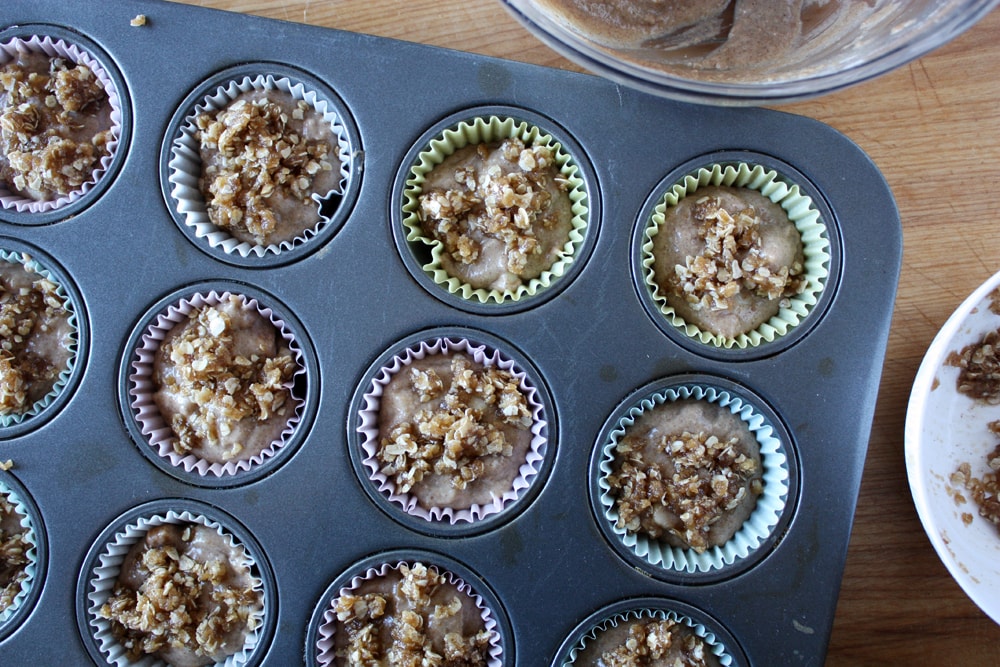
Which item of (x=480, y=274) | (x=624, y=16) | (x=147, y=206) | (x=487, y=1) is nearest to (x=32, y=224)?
(x=147, y=206)

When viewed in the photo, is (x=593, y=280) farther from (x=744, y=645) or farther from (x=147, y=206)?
(x=147, y=206)

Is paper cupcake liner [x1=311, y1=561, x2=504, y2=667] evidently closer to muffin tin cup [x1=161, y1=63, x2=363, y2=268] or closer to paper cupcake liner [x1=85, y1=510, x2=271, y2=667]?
paper cupcake liner [x1=85, y1=510, x2=271, y2=667]

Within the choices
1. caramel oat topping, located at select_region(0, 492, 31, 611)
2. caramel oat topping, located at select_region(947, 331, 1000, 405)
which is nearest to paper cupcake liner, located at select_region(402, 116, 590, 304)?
caramel oat topping, located at select_region(947, 331, 1000, 405)

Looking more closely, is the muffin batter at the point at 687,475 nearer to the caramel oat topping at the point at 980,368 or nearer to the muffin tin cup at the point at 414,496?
the muffin tin cup at the point at 414,496

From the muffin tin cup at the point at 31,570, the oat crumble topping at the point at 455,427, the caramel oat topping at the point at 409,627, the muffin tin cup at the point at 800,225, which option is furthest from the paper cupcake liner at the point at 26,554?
the muffin tin cup at the point at 800,225

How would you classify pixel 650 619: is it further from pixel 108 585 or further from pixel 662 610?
pixel 108 585

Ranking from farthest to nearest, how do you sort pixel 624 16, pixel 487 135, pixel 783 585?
pixel 487 135
pixel 783 585
pixel 624 16

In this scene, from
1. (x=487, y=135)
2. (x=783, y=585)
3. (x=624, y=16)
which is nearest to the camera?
(x=624, y=16)

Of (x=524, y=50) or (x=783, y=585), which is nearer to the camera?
(x=783, y=585)
